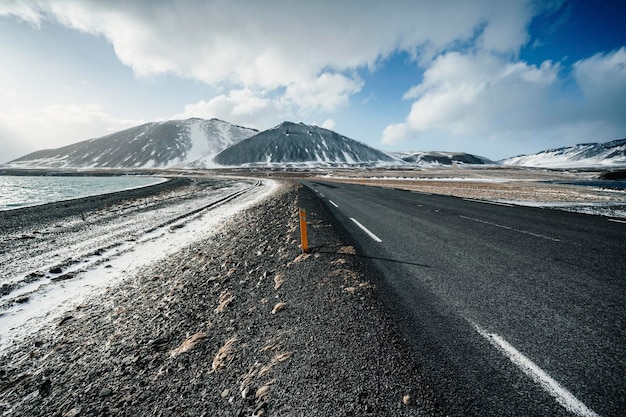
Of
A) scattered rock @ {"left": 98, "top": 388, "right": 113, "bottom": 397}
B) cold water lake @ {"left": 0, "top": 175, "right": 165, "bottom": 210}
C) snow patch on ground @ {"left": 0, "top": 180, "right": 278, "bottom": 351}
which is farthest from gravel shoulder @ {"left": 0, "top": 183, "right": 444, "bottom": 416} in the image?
cold water lake @ {"left": 0, "top": 175, "right": 165, "bottom": 210}

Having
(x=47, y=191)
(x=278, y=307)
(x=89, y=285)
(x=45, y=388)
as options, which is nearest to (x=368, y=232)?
(x=278, y=307)

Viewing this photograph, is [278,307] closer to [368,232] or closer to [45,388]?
[45,388]

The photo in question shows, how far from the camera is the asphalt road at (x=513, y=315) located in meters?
2.54

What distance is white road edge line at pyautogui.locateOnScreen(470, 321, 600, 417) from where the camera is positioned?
92.7 inches

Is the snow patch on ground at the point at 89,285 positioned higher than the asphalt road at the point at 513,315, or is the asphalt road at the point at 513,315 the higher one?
the asphalt road at the point at 513,315

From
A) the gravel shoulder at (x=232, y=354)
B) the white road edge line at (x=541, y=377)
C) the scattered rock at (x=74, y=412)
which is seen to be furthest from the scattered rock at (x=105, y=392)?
the white road edge line at (x=541, y=377)

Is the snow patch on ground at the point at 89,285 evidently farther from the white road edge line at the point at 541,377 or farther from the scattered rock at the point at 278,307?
the white road edge line at the point at 541,377

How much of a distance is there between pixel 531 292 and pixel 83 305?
9093 mm

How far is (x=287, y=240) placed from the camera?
8.59 m

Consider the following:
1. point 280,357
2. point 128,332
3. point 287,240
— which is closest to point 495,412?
point 280,357

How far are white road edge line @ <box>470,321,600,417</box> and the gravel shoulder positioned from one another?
1101mm

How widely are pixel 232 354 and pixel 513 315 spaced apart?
3962mm

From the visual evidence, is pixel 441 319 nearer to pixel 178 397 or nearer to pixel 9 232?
pixel 178 397

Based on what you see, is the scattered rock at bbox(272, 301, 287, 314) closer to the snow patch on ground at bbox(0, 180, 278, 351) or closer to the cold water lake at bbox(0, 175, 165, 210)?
the snow patch on ground at bbox(0, 180, 278, 351)
